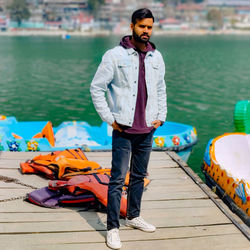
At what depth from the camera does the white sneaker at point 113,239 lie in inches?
159

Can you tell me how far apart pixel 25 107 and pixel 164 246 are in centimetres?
1895

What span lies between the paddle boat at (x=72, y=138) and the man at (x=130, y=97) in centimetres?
453

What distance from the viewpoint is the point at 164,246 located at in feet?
13.7

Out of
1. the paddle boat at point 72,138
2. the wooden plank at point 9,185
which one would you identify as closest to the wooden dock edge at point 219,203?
the wooden plank at point 9,185

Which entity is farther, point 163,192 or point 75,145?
point 75,145

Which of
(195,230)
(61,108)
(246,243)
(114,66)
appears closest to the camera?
(114,66)

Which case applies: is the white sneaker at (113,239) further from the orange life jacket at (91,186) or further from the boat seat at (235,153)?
the boat seat at (235,153)

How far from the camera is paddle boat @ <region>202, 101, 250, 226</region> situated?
19.7ft

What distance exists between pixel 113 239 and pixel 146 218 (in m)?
0.77

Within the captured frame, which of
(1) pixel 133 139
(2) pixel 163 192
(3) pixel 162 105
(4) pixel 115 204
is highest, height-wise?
(3) pixel 162 105

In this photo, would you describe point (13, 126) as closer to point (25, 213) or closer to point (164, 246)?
point (25, 213)

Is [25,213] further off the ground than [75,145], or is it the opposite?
[25,213]

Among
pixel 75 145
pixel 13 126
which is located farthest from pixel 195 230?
pixel 13 126

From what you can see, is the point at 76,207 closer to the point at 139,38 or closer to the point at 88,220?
the point at 88,220
